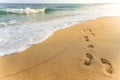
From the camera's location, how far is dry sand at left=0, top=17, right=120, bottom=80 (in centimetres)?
373

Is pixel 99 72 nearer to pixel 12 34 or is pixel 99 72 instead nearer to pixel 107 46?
pixel 107 46

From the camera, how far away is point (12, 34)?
6.92 metres

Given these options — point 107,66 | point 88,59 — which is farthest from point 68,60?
point 107,66

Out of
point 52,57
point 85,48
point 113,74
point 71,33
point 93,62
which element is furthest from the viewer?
point 71,33

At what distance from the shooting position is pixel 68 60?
4.34 meters

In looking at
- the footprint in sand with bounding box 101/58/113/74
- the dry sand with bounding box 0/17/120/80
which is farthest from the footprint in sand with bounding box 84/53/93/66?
the footprint in sand with bounding box 101/58/113/74

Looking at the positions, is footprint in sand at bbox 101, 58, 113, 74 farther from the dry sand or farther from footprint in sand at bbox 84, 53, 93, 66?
footprint in sand at bbox 84, 53, 93, 66

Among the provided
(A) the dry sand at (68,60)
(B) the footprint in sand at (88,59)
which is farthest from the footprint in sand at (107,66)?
(B) the footprint in sand at (88,59)

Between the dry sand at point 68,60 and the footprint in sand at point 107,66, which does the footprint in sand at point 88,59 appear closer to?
the dry sand at point 68,60

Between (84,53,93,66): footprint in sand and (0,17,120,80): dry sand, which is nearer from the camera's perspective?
(0,17,120,80): dry sand

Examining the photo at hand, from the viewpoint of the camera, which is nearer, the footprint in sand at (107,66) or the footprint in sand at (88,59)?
the footprint in sand at (107,66)

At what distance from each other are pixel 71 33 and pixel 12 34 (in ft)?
6.27

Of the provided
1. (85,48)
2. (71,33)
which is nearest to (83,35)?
(71,33)

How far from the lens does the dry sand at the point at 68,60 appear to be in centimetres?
373
